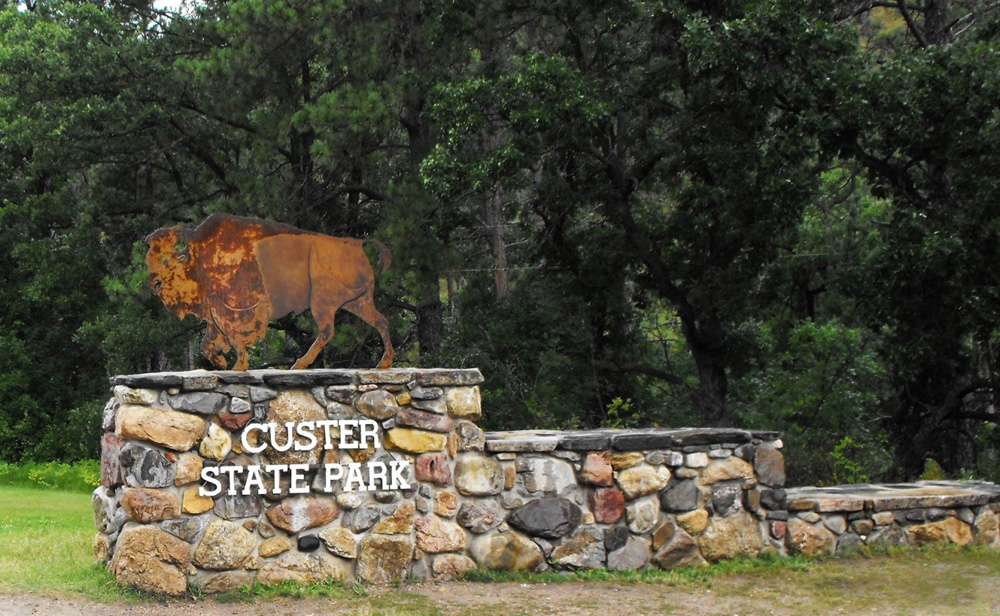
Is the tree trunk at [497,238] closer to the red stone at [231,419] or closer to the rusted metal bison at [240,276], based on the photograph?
the rusted metal bison at [240,276]

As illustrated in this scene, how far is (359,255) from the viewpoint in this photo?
27.0 ft

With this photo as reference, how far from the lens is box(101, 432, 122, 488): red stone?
7209mm

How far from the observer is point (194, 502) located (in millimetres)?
7160

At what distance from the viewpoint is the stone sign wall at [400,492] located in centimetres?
713

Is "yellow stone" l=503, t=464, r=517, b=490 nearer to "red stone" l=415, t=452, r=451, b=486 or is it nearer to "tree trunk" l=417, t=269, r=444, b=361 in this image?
"red stone" l=415, t=452, r=451, b=486

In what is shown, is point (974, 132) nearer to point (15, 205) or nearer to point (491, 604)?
point (491, 604)

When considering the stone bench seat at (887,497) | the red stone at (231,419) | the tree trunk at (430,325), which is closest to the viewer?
the red stone at (231,419)

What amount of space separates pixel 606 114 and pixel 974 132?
420 cm

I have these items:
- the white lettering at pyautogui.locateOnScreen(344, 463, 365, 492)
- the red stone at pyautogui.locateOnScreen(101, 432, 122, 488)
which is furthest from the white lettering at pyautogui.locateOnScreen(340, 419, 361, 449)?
the red stone at pyautogui.locateOnScreen(101, 432, 122, 488)

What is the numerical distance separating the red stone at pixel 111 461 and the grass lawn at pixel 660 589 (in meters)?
0.62

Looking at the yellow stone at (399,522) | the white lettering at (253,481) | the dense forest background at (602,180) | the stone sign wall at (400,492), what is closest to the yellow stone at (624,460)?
the stone sign wall at (400,492)

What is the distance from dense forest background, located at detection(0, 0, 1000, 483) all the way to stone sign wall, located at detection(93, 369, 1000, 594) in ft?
16.4

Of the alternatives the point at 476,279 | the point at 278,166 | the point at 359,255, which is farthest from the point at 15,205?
the point at 359,255

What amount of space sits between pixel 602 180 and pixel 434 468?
8.57 m
